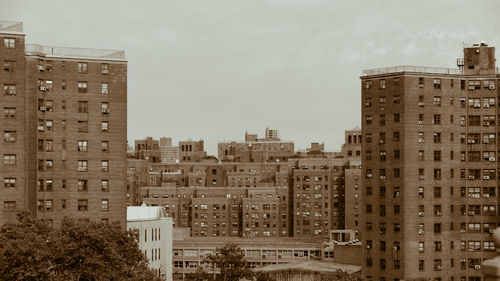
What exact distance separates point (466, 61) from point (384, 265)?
33.3m

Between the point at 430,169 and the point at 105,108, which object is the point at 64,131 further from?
the point at 430,169

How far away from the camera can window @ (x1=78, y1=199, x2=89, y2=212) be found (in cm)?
11468

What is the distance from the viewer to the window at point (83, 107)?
116 meters

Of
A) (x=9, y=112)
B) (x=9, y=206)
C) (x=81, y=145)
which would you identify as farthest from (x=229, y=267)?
(x=9, y=112)

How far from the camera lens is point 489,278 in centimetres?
1202

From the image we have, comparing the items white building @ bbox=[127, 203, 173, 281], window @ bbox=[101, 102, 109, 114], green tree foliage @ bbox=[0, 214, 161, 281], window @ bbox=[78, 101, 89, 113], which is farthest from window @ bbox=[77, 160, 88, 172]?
white building @ bbox=[127, 203, 173, 281]

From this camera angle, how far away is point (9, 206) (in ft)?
351

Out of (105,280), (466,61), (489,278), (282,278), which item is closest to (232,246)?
(282,278)

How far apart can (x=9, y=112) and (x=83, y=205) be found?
1523 centimetres

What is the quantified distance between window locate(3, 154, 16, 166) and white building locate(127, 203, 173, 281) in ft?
141

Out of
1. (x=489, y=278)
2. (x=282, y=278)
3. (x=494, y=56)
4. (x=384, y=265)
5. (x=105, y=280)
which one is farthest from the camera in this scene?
(x=282, y=278)

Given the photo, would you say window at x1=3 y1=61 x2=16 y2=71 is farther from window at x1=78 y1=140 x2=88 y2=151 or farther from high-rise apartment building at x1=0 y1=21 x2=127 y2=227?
window at x1=78 y1=140 x2=88 y2=151

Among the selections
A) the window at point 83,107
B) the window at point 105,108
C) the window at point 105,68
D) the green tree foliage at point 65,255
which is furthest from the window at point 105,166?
the green tree foliage at point 65,255

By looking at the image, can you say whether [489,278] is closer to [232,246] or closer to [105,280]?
[105,280]
